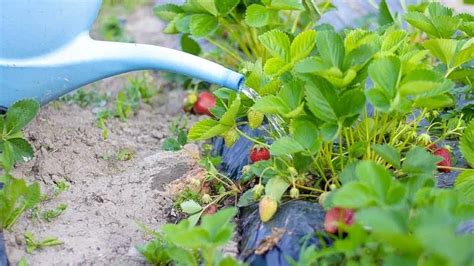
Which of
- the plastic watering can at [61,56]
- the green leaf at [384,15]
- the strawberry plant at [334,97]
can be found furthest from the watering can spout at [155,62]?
the green leaf at [384,15]

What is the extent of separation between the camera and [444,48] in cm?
177

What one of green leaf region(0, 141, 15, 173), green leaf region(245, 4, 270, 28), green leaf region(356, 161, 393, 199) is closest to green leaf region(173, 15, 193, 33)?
green leaf region(245, 4, 270, 28)

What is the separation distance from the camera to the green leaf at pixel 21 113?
1.88 m

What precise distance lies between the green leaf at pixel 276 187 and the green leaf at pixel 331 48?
0.88ft

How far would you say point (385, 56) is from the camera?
158 cm

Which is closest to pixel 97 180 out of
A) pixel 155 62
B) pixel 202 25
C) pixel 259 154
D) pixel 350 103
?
pixel 155 62

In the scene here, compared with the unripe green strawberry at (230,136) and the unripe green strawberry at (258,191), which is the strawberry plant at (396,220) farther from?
the unripe green strawberry at (230,136)

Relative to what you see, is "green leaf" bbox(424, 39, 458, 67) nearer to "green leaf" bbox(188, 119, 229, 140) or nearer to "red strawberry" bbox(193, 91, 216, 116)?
"green leaf" bbox(188, 119, 229, 140)

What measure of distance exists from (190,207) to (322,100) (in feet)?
1.31

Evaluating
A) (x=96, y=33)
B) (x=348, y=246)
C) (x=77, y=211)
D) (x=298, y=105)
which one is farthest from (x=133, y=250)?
(x=96, y=33)

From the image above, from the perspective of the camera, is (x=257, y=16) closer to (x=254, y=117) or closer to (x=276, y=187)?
(x=254, y=117)

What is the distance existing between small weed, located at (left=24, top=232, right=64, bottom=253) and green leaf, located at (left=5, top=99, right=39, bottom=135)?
281 mm

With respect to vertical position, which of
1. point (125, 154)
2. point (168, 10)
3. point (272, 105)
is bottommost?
point (125, 154)

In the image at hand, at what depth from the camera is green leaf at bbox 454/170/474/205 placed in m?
1.63
